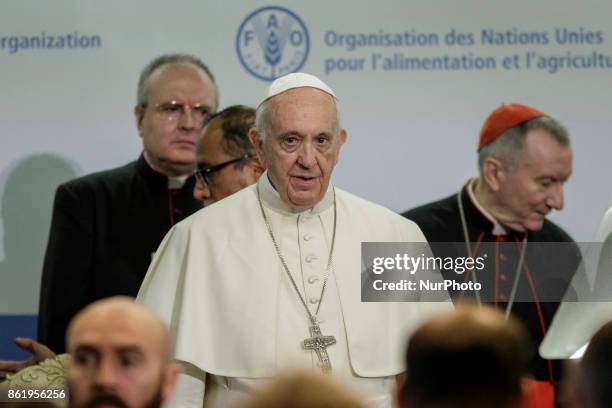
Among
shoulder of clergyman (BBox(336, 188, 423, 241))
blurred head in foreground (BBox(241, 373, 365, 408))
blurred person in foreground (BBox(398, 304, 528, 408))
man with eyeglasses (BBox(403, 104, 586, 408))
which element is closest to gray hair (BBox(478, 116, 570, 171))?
man with eyeglasses (BBox(403, 104, 586, 408))

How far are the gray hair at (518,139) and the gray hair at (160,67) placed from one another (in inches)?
50.5

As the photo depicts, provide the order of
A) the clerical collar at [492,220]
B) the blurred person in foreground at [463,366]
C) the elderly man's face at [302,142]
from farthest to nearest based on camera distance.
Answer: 1. the clerical collar at [492,220]
2. the elderly man's face at [302,142]
3. the blurred person in foreground at [463,366]

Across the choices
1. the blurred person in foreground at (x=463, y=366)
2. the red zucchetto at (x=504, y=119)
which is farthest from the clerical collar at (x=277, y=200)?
the blurred person in foreground at (x=463, y=366)

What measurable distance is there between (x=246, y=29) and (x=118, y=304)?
10.9ft

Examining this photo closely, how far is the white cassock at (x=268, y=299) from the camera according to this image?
180 inches

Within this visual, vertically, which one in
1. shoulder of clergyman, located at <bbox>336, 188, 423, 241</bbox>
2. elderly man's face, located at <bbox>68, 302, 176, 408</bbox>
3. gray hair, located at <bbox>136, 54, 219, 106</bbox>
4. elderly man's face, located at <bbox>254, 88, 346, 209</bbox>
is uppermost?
gray hair, located at <bbox>136, 54, 219, 106</bbox>

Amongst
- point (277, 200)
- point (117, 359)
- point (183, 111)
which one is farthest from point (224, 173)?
point (117, 359)

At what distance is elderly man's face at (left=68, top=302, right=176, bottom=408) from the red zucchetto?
3244 millimetres

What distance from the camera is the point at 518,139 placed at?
6.09 metres

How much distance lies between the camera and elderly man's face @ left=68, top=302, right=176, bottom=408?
10.2 feet

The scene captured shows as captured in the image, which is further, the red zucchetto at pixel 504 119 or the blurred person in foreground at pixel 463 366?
the red zucchetto at pixel 504 119

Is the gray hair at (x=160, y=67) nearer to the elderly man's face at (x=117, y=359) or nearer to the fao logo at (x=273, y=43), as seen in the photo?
the fao logo at (x=273, y=43)

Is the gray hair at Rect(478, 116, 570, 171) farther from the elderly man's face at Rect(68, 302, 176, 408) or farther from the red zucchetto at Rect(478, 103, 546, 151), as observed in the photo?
the elderly man's face at Rect(68, 302, 176, 408)

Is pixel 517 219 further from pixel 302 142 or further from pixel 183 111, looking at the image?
pixel 302 142
